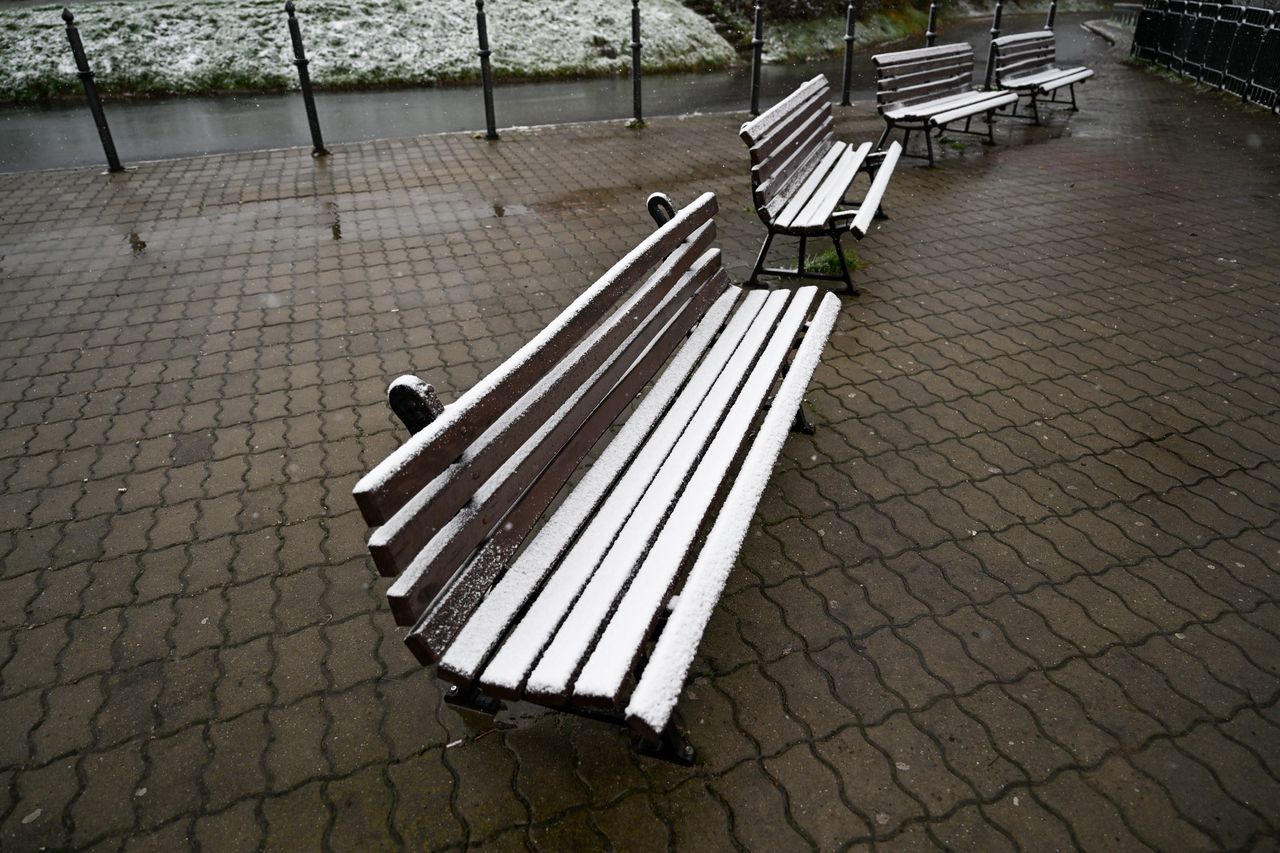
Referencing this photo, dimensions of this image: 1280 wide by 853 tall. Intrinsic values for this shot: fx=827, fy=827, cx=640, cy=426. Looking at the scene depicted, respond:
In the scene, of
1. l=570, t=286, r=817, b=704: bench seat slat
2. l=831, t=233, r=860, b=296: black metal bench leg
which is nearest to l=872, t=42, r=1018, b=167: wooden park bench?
l=831, t=233, r=860, b=296: black metal bench leg

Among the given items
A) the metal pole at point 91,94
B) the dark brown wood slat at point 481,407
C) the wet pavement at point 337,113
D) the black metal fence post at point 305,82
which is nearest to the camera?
the dark brown wood slat at point 481,407

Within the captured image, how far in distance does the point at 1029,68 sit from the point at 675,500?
9937 mm

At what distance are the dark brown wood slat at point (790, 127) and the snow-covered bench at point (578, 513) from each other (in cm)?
170

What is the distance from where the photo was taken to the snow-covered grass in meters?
12.1

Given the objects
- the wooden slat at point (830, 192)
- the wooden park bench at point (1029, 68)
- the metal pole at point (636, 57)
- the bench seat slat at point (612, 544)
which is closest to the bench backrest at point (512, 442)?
the bench seat slat at point (612, 544)

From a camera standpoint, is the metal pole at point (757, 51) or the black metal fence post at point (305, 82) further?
the metal pole at point (757, 51)

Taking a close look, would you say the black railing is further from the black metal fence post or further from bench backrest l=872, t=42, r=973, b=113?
the black metal fence post

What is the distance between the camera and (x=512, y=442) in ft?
7.42

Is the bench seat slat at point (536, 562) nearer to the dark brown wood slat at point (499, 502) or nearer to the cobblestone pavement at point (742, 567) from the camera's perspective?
the dark brown wood slat at point (499, 502)

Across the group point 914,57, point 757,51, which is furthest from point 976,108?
point 757,51

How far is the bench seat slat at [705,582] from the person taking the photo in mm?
1902

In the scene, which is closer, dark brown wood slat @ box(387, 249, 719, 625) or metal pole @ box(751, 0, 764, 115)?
dark brown wood slat @ box(387, 249, 719, 625)

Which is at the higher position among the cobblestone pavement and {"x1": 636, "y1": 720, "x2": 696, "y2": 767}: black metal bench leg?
{"x1": 636, "y1": 720, "x2": 696, "y2": 767}: black metal bench leg

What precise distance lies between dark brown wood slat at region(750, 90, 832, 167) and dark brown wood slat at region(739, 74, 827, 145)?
3cm
